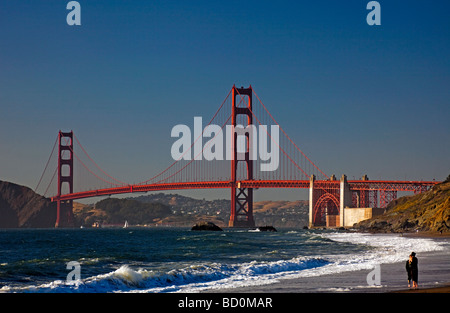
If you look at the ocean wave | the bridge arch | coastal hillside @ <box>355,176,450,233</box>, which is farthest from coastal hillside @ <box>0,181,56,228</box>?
the ocean wave

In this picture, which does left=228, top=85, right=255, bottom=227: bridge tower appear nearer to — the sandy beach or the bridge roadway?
the bridge roadway

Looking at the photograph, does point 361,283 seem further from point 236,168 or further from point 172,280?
point 236,168

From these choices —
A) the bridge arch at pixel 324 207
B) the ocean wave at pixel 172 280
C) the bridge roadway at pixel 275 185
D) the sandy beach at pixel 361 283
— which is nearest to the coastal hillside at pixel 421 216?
the bridge roadway at pixel 275 185

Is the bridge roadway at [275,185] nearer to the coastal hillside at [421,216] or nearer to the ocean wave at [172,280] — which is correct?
the coastal hillside at [421,216]
